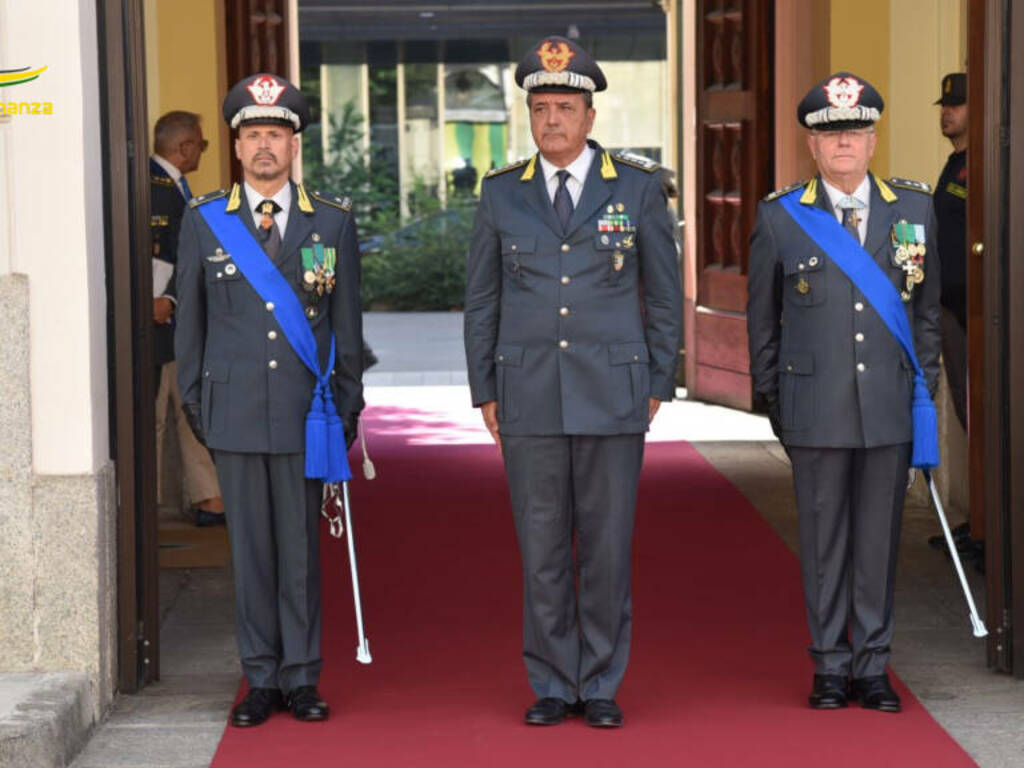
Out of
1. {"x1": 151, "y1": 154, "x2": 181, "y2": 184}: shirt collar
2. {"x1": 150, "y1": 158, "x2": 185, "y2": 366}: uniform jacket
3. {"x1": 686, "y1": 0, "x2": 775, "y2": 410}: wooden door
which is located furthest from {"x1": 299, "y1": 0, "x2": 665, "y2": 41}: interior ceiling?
{"x1": 150, "y1": 158, "x2": 185, "y2": 366}: uniform jacket

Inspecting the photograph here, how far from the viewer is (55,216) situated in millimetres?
5531

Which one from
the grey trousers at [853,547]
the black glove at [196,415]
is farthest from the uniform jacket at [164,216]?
the grey trousers at [853,547]

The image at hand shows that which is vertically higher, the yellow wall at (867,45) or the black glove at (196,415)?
the yellow wall at (867,45)

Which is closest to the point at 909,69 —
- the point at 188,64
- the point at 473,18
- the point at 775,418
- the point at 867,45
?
the point at 867,45

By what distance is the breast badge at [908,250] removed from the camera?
5.58 m

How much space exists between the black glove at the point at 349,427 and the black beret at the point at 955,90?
3153 millimetres

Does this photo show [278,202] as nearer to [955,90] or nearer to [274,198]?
[274,198]

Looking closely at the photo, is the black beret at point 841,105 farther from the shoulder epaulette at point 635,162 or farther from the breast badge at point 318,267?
the breast badge at point 318,267

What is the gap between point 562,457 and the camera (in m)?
5.54

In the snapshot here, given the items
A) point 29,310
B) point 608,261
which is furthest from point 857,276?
point 29,310

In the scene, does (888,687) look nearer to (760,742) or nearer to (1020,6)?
A: (760,742)

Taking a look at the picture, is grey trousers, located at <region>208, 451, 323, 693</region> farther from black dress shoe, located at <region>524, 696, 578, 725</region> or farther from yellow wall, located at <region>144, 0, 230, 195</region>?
yellow wall, located at <region>144, 0, 230, 195</region>

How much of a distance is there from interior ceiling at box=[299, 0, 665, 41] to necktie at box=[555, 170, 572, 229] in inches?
908

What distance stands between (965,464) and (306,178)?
20050 mm
